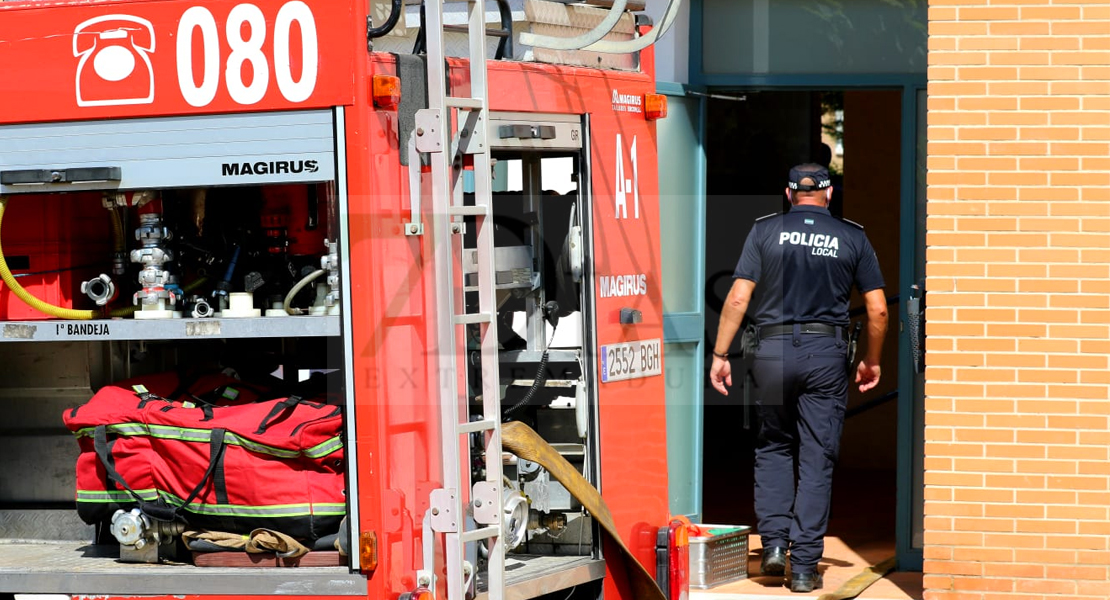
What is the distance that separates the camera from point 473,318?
4.69 m

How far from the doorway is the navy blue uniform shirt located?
1772 mm

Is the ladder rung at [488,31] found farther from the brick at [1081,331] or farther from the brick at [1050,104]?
the brick at [1081,331]

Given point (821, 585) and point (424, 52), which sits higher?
point (424, 52)

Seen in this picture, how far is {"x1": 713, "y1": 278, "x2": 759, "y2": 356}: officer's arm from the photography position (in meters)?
7.58

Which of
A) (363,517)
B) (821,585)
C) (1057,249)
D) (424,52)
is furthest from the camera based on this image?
(821,585)

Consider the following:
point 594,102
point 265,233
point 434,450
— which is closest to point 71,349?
point 265,233

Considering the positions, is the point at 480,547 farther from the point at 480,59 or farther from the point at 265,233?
the point at 480,59

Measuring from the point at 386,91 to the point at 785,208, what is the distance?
24.5ft

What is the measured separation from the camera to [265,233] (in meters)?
5.06

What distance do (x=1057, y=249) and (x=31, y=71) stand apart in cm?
445

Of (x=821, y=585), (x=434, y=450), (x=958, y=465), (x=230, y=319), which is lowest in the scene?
(x=821, y=585)

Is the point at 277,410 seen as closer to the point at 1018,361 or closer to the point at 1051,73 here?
the point at 1018,361

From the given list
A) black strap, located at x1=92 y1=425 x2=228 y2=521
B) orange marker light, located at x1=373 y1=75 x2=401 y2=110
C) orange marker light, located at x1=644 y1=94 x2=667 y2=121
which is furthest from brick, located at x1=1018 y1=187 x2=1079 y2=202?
black strap, located at x1=92 y1=425 x2=228 y2=521

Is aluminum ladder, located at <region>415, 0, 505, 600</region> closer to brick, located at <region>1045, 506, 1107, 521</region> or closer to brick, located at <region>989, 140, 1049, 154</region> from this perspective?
brick, located at <region>989, 140, 1049, 154</region>
